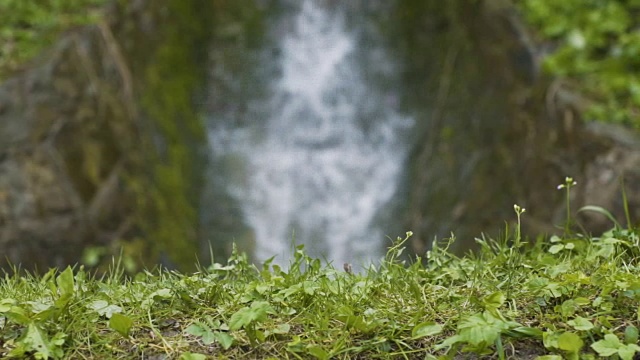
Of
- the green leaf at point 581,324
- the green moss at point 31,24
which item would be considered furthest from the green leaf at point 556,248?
the green moss at point 31,24

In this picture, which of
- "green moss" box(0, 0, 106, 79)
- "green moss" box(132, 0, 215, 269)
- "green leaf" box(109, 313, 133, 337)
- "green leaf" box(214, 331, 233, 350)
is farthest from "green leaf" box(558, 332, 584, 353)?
"green moss" box(0, 0, 106, 79)

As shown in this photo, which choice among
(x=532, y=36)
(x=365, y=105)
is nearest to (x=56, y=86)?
(x=365, y=105)

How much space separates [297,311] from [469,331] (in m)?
0.48

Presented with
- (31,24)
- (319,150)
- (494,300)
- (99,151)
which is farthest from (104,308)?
Result: (319,150)

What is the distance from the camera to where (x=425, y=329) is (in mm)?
1568

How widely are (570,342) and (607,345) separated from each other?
0.08m

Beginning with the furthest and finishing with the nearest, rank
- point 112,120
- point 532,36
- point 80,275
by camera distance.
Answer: point 112,120, point 532,36, point 80,275

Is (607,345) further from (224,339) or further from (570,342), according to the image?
(224,339)

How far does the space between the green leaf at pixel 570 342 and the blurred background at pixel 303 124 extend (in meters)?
3.58

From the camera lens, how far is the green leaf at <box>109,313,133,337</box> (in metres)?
1.55

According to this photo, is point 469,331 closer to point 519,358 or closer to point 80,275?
point 519,358

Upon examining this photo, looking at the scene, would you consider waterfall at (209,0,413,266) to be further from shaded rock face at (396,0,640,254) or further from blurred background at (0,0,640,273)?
shaded rock face at (396,0,640,254)

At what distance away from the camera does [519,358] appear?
1.55 meters

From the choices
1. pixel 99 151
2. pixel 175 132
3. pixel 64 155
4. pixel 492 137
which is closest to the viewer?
pixel 64 155
